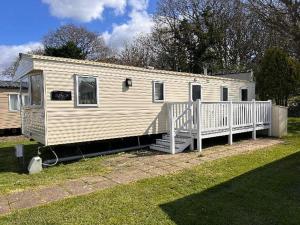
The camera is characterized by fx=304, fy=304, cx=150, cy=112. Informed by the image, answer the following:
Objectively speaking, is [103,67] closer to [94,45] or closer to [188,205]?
[188,205]

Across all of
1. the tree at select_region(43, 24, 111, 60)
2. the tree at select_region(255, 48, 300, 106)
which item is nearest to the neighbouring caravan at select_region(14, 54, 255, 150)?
the tree at select_region(255, 48, 300, 106)

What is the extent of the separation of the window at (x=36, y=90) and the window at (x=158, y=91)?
3.81 meters

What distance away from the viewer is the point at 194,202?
4879 mm

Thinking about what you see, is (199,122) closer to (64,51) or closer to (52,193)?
(52,193)

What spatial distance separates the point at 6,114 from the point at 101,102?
9.71m

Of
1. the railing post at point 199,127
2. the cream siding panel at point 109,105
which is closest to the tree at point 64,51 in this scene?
the cream siding panel at point 109,105

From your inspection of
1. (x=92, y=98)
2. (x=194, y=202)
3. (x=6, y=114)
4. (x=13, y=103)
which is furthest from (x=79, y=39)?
(x=194, y=202)

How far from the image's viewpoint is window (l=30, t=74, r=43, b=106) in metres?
7.93

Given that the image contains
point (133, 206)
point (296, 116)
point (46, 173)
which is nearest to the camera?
point (133, 206)

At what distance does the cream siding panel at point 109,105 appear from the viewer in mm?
7793

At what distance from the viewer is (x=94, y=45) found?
33938mm

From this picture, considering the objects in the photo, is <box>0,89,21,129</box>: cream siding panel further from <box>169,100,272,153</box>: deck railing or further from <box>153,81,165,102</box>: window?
<box>169,100,272,153</box>: deck railing

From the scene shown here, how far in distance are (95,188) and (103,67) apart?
4.16 meters

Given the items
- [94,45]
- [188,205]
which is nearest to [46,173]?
[188,205]
